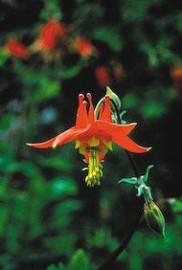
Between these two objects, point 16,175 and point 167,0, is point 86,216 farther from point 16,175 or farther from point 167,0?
point 167,0

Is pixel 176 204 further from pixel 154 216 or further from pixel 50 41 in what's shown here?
pixel 50 41

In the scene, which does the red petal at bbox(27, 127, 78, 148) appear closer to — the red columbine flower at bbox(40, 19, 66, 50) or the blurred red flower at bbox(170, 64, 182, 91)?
the red columbine flower at bbox(40, 19, 66, 50)

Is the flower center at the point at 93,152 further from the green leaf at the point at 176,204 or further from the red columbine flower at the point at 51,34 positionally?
the red columbine flower at the point at 51,34

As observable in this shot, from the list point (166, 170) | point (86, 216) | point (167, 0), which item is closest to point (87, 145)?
point (167, 0)

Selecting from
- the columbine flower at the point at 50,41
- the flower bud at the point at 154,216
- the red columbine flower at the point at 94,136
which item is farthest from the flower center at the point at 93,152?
the columbine flower at the point at 50,41

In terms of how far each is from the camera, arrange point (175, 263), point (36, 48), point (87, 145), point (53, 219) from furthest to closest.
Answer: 1. point (36, 48)
2. point (53, 219)
3. point (175, 263)
4. point (87, 145)

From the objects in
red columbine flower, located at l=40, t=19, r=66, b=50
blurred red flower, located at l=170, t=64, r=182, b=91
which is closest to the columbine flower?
red columbine flower, located at l=40, t=19, r=66, b=50
